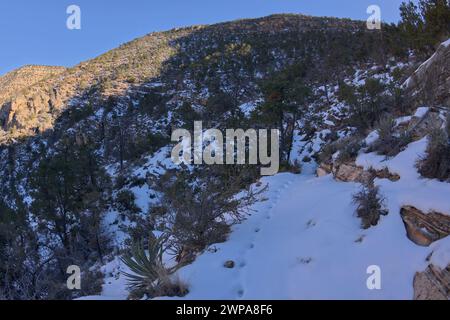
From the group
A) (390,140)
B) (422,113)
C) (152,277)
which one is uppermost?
(422,113)

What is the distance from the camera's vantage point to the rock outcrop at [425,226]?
341 cm

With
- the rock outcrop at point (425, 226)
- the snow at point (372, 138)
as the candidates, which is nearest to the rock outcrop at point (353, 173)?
the snow at point (372, 138)

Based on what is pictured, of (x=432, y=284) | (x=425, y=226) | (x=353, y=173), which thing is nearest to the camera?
(x=432, y=284)

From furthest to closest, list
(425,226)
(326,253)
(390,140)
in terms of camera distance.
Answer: (390,140) → (326,253) → (425,226)

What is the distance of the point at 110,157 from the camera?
23547 millimetres

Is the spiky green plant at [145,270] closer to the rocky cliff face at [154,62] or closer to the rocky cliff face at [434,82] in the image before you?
the rocky cliff face at [434,82]

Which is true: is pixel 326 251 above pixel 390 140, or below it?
below

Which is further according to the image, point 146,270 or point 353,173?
point 353,173

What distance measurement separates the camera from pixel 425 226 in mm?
3578

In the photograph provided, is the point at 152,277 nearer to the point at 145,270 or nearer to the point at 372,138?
the point at 145,270

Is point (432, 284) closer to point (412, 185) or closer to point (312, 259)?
point (312, 259)

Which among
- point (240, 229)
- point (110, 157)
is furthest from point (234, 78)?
point (240, 229)

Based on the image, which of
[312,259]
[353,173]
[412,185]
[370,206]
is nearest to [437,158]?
[412,185]

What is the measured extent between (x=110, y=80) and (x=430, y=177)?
122ft
